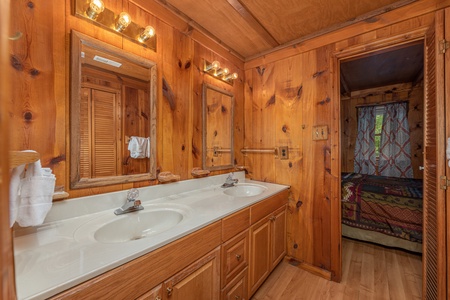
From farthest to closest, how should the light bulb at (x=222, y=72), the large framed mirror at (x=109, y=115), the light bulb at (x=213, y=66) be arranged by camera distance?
the light bulb at (x=222, y=72)
the light bulb at (x=213, y=66)
the large framed mirror at (x=109, y=115)

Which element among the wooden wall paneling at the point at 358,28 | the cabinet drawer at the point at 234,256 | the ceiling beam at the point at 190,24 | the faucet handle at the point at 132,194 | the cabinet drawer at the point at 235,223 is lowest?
the cabinet drawer at the point at 234,256

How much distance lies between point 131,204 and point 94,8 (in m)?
Answer: 1.10

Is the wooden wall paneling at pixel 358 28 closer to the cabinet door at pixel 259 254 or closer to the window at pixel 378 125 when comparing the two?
the cabinet door at pixel 259 254

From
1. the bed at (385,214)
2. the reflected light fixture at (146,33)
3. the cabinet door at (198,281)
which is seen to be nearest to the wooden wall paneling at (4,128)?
the cabinet door at (198,281)

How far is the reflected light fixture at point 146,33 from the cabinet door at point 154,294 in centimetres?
140

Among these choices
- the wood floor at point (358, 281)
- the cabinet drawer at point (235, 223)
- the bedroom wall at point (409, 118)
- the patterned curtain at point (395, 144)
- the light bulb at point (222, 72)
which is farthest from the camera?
the patterned curtain at point (395, 144)

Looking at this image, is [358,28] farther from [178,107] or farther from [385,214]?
[385,214]

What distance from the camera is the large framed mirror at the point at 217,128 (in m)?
1.73

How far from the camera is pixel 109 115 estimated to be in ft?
3.67

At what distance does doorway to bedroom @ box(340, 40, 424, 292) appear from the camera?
6.52 ft

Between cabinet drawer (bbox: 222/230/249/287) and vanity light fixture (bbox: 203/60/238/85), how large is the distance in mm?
1419

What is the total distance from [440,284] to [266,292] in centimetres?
109

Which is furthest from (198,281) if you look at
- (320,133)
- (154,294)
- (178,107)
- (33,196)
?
(320,133)

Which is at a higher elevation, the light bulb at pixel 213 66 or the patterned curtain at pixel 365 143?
the light bulb at pixel 213 66
